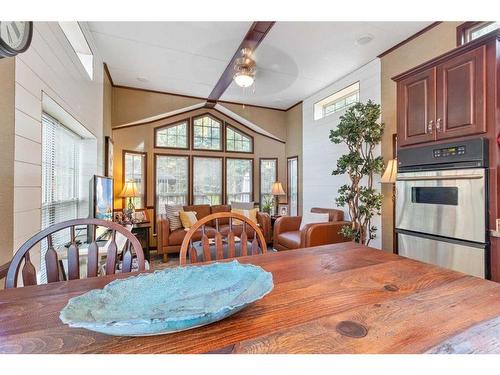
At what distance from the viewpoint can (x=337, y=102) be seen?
4.29 m

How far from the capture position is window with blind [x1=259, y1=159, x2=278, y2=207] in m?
5.61

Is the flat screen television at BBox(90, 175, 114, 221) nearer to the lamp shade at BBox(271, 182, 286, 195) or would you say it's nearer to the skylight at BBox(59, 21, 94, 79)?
the skylight at BBox(59, 21, 94, 79)

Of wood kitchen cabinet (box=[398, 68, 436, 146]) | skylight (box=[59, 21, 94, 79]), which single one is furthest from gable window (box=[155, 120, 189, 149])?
wood kitchen cabinet (box=[398, 68, 436, 146])

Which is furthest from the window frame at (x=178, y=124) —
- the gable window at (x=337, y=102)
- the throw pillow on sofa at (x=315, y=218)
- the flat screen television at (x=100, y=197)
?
the throw pillow on sofa at (x=315, y=218)

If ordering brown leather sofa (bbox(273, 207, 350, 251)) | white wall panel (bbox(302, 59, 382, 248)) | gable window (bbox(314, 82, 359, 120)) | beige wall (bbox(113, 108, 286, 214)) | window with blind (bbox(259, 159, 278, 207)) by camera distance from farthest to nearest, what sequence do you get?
1. window with blind (bbox(259, 159, 278, 207))
2. beige wall (bbox(113, 108, 286, 214))
3. gable window (bbox(314, 82, 359, 120))
4. white wall panel (bbox(302, 59, 382, 248))
5. brown leather sofa (bbox(273, 207, 350, 251))

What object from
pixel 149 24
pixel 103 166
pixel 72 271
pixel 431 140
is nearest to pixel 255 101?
pixel 149 24

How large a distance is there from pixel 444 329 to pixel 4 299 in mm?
1307

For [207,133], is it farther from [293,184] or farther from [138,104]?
[293,184]

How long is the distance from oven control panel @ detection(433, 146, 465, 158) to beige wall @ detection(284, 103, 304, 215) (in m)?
3.19

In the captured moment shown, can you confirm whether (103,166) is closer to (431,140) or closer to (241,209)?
(241,209)

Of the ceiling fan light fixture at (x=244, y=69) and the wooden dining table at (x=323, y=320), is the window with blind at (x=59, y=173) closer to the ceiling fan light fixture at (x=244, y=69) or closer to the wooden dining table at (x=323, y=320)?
the wooden dining table at (x=323, y=320)

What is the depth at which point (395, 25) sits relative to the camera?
8.73ft

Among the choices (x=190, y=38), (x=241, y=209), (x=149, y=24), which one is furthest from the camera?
(x=241, y=209)

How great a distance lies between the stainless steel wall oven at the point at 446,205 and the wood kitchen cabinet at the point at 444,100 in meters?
0.12
